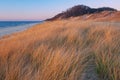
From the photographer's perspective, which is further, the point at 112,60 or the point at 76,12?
the point at 76,12

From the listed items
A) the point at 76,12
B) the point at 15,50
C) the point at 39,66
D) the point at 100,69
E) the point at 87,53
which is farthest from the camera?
the point at 76,12

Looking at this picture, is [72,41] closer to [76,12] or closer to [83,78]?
[83,78]

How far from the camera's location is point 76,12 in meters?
46.3

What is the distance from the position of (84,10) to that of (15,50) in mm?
43236

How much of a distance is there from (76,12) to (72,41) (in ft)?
136

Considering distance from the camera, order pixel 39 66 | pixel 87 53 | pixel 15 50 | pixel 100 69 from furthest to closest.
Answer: pixel 15 50
pixel 87 53
pixel 39 66
pixel 100 69

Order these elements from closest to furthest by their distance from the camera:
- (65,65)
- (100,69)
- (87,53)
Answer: (65,65) → (100,69) → (87,53)

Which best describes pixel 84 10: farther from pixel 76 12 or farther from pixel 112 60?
pixel 112 60

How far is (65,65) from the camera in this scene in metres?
2.83

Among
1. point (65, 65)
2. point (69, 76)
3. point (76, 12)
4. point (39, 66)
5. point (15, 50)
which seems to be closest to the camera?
point (69, 76)

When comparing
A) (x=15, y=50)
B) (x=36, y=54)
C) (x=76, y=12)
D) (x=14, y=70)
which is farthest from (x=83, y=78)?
(x=76, y=12)

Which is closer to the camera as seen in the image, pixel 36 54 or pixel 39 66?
pixel 39 66

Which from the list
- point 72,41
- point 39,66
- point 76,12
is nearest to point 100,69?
point 39,66

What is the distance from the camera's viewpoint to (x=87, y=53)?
3.71 m
